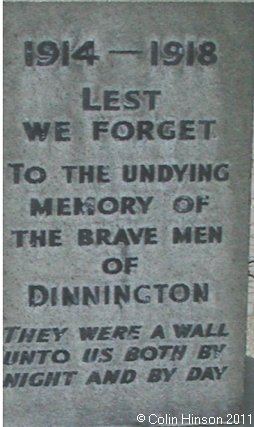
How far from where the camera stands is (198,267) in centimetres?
374

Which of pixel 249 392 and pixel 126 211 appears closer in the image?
pixel 126 211

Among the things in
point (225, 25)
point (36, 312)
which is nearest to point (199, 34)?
point (225, 25)

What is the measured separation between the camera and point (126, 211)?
12.0ft

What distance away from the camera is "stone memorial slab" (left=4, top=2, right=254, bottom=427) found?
11.6 ft

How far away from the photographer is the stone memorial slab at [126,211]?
353 cm

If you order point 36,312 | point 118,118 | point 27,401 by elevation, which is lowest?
point 27,401

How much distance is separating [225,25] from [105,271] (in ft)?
3.40

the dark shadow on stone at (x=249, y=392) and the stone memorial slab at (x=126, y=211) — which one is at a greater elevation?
the stone memorial slab at (x=126, y=211)

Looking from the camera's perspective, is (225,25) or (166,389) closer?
(225,25)

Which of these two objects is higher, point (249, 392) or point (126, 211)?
point (126, 211)

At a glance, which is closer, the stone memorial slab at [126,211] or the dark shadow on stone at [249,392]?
the stone memorial slab at [126,211]

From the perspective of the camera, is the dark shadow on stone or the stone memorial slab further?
the dark shadow on stone

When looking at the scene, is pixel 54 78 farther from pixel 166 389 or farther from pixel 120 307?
pixel 166 389

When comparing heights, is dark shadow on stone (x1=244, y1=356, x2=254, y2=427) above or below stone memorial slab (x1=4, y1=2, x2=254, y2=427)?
below
